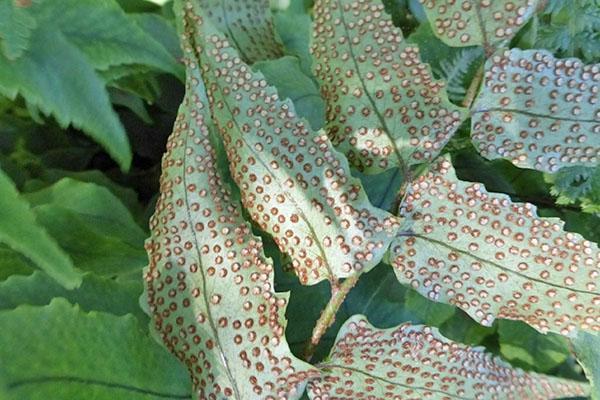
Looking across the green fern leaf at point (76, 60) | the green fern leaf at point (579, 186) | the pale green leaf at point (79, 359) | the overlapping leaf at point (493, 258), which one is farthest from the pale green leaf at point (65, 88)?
the green fern leaf at point (579, 186)

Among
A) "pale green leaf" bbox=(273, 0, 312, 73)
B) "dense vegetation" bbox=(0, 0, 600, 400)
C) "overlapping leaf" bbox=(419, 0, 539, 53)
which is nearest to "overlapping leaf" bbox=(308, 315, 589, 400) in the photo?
"dense vegetation" bbox=(0, 0, 600, 400)

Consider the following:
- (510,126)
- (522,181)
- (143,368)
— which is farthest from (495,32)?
(143,368)

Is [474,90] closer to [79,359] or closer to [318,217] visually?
[318,217]

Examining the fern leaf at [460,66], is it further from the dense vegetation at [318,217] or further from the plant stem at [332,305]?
→ the plant stem at [332,305]

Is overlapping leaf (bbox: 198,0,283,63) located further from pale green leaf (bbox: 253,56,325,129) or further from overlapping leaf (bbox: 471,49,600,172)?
A: overlapping leaf (bbox: 471,49,600,172)

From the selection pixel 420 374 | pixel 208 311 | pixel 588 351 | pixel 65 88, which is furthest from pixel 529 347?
pixel 65 88
